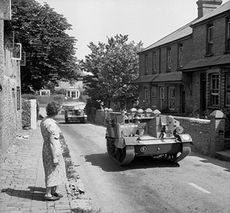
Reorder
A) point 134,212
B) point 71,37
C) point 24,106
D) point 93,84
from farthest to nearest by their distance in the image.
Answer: point 93,84, point 71,37, point 24,106, point 134,212

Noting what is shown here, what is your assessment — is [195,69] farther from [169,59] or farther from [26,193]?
[26,193]

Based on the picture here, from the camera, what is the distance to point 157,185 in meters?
8.27

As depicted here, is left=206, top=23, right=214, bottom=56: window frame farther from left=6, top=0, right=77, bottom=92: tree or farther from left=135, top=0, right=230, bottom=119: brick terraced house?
left=6, top=0, right=77, bottom=92: tree

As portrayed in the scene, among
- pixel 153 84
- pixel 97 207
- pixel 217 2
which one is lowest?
pixel 97 207

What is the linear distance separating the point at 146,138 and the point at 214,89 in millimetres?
10285

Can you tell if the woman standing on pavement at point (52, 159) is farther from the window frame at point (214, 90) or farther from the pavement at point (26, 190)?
the window frame at point (214, 90)

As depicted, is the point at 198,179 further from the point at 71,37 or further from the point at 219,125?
the point at 71,37

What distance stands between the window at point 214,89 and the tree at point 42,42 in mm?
15249

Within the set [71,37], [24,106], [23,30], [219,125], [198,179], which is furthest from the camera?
[71,37]

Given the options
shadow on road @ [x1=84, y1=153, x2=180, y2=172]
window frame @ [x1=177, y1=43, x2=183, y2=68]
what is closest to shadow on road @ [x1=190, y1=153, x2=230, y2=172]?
shadow on road @ [x1=84, y1=153, x2=180, y2=172]

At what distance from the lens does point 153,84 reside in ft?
95.1

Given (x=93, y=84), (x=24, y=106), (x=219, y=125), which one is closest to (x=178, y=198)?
(x=219, y=125)

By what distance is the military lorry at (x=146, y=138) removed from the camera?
996 centimetres

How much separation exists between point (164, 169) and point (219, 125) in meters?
3.42
